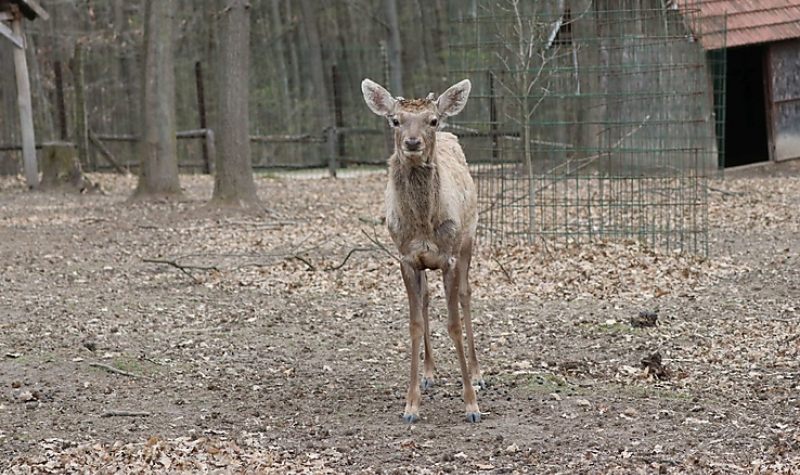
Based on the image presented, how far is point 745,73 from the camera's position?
71.2 feet

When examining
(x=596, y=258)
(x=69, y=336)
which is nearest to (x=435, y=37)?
(x=596, y=258)

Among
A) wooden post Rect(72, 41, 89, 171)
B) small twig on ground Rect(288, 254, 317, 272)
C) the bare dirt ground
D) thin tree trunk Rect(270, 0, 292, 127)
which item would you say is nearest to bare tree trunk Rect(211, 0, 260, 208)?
the bare dirt ground

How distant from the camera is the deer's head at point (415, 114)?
596cm

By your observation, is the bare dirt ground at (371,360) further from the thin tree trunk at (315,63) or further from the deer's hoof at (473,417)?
the thin tree trunk at (315,63)

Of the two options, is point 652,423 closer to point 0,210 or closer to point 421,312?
point 421,312

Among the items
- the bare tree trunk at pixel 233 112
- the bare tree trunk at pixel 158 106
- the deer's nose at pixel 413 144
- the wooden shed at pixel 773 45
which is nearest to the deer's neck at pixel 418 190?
the deer's nose at pixel 413 144

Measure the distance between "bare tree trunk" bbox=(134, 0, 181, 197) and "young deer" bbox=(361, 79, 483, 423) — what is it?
10.4 metres

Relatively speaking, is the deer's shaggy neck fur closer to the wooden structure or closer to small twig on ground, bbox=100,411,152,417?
small twig on ground, bbox=100,411,152,417

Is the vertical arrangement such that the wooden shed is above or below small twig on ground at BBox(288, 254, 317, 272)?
above

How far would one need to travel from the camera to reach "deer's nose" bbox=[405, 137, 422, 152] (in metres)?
5.91

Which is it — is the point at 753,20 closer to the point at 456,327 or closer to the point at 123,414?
the point at 456,327

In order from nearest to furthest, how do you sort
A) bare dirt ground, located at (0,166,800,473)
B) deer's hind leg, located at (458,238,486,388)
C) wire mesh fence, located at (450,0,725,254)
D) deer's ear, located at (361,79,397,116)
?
bare dirt ground, located at (0,166,800,473)
deer's ear, located at (361,79,397,116)
deer's hind leg, located at (458,238,486,388)
wire mesh fence, located at (450,0,725,254)

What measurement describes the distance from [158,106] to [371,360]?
9.78 meters

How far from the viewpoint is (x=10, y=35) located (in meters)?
18.3
